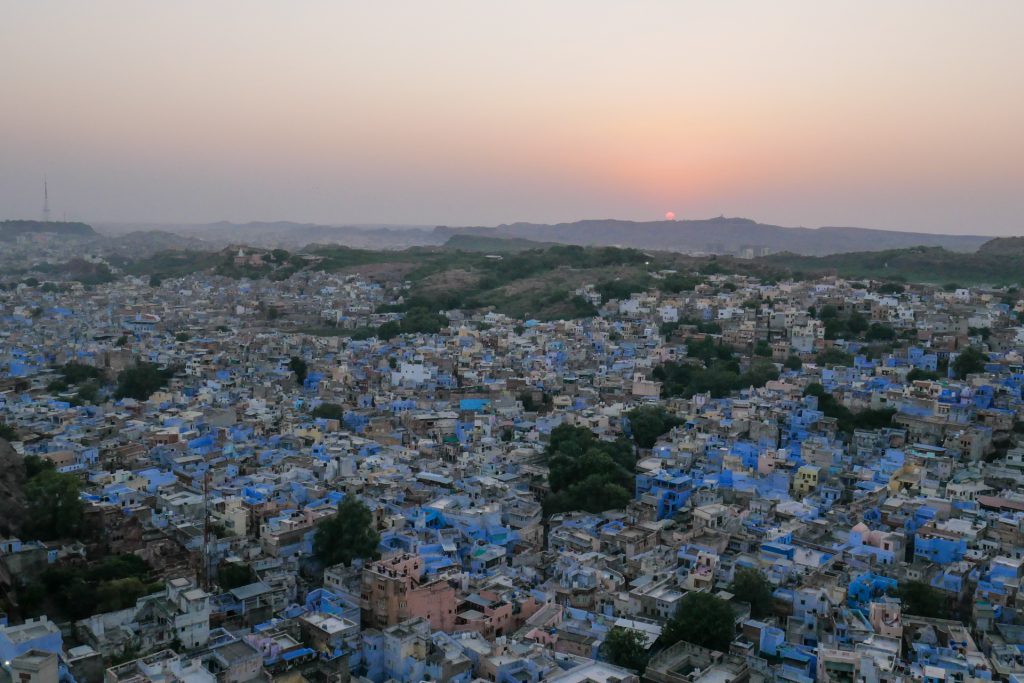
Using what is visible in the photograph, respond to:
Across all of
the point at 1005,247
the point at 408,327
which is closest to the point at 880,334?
the point at 408,327

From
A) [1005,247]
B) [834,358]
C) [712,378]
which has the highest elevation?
[1005,247]

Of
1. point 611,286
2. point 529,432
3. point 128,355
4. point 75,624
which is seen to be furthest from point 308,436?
point 611,286

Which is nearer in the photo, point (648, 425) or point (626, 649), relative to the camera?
point (626, 649)

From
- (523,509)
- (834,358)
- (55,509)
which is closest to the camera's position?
(55,509)

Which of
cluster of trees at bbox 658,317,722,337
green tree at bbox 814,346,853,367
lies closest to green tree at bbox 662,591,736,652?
green tree at bbox 814,346,853,367

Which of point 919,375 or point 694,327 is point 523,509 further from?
point 694,327

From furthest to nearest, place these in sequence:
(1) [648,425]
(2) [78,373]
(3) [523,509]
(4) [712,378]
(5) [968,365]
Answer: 1. (2) [78,373]
2. (4) [712,378]
3. (5) [968,365]
4. (1) [648,425]
5. (3) [523,509]

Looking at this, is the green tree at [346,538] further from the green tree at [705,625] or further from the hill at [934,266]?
the hill at [934,266]
